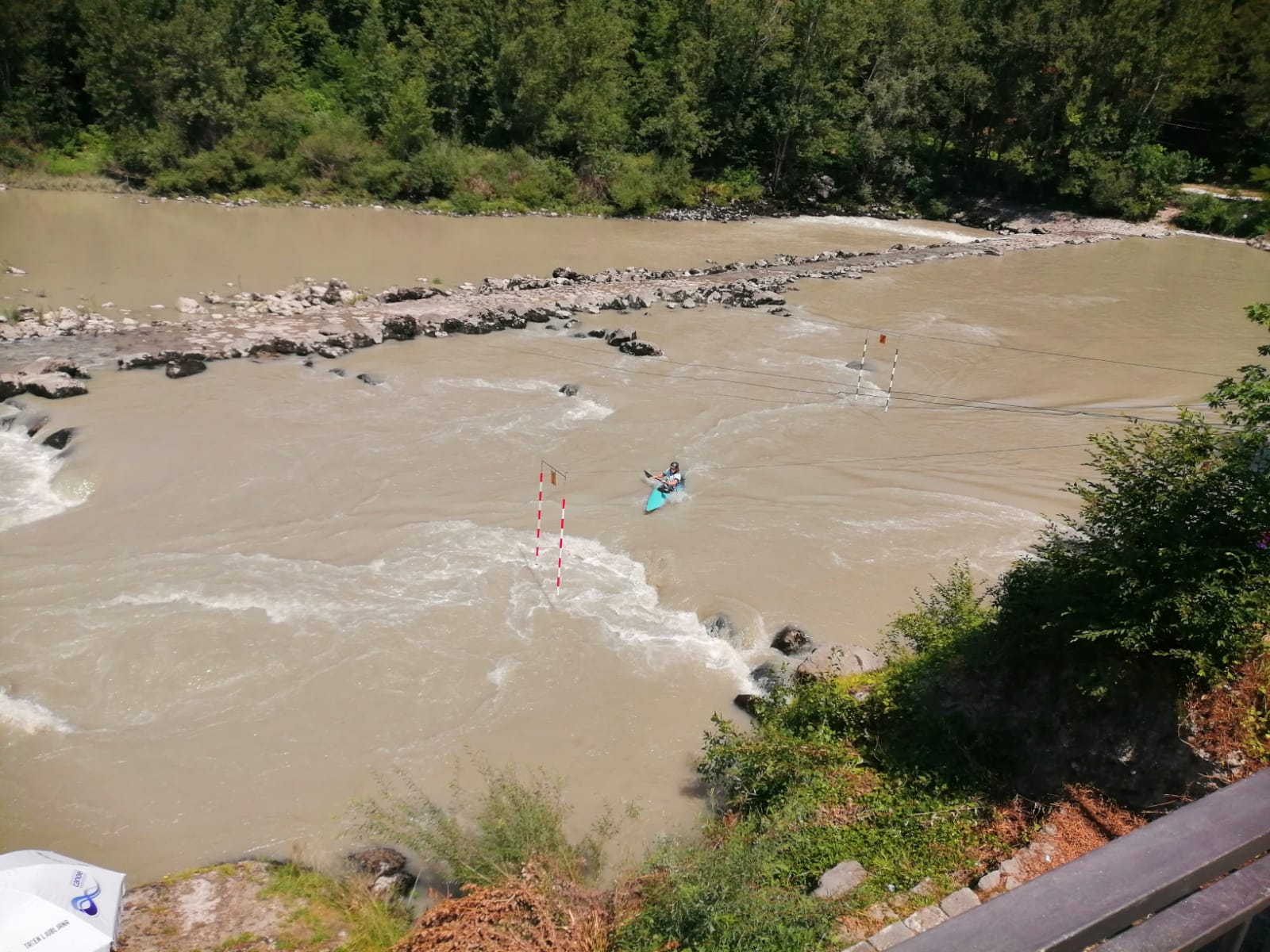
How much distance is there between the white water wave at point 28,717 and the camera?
9789 mm

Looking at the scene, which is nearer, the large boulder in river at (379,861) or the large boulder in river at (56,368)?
the large boulder in river at (379,861)

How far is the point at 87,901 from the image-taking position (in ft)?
21.4

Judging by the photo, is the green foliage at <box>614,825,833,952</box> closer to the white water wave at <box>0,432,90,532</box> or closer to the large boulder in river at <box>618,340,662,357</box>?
the white water wave at <box>0,432,90,532</box>

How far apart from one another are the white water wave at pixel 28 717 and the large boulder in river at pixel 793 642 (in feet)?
28.0

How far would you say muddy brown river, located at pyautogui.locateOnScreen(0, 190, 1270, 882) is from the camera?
9531 mm

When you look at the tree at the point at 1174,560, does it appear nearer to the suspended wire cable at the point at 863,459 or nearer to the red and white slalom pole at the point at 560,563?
the red and white slalom pole at the point at 560,563

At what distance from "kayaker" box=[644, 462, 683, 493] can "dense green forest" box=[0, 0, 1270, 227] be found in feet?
103

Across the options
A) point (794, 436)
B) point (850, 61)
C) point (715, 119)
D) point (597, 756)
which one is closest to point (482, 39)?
point (715, 119)

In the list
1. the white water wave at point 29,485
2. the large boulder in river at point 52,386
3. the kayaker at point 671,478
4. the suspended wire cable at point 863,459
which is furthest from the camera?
the large boulder in river at point 52,386

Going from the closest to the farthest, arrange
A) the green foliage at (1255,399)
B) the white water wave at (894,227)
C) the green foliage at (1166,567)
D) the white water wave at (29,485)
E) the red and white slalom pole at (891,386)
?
1. the green foliage at (1166,567)
2. the green foliage at (1255,399)
3. the white water wave at (29,485)
4. the red and white slalom pole at (891,386)
5. the white water wave at (894,227)

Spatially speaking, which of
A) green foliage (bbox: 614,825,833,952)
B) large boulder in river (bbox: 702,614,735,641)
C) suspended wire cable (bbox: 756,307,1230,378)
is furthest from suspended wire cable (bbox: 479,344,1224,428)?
green foliage (bbox: 614,825,833,952)

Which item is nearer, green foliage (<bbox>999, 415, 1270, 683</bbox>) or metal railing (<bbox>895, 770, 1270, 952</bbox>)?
metal railing (<bbox>895, 770, 1270, 952</bbox>)

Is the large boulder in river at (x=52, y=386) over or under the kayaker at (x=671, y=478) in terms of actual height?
over

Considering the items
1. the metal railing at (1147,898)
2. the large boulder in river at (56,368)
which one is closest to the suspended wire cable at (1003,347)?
the large boulder in river at (56,368)
